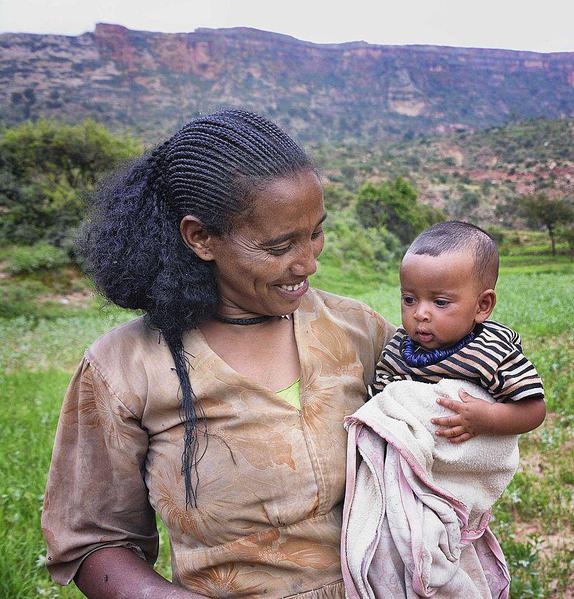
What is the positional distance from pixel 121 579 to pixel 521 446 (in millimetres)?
3237

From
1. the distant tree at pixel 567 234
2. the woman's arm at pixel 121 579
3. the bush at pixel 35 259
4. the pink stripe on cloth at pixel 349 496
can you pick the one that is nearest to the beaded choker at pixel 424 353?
the pink stripe on cloth at pixel 349 496

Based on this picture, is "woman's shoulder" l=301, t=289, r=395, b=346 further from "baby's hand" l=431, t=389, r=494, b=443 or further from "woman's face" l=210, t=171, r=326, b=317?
"baby's hand" l=431, t=389, r=494, b=443

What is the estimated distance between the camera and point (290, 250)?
49.3 inches

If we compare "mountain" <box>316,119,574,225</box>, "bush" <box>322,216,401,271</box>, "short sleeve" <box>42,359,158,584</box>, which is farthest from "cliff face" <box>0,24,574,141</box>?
"short sleeve" <box>42,359,158,584</box>

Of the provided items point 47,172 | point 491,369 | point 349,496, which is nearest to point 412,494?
point 349,496

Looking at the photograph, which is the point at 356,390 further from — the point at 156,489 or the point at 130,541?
the point at 130,541

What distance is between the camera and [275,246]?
1235 mm

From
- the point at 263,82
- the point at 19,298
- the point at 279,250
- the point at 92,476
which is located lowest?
the point at 19,298

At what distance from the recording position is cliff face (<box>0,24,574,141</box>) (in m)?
19.2

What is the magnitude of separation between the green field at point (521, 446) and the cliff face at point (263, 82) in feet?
18.0

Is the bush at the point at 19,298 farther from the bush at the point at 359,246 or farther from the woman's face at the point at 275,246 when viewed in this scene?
the woman's face at the point at 275,246

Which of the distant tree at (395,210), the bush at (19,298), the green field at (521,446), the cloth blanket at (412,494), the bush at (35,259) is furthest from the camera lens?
the bush at (35,259)

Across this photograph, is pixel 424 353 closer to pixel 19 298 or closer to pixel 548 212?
pixel 548 212

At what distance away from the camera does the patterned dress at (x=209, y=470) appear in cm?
122
